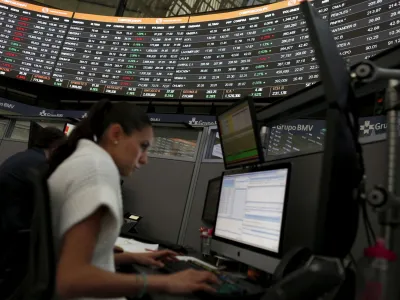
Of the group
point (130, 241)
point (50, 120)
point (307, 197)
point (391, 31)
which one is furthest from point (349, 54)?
point (50, 120)

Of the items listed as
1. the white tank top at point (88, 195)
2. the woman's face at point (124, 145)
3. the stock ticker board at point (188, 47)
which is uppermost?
the stock ticker board at point (188, 47)

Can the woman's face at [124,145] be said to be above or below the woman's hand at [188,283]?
above

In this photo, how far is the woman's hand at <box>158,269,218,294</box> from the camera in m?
0.72

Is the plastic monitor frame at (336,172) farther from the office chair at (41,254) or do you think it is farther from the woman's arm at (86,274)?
the office chair at (41,254)

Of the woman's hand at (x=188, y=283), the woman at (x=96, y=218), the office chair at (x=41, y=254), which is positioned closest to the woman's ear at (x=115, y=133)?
the woman at (x=96, y=218)

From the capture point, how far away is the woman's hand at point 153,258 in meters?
1.11

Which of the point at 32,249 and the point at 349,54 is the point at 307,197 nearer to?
the point at 32,249

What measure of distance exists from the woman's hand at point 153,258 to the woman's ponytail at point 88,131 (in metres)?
0.41

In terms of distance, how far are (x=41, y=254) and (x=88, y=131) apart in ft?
1.18

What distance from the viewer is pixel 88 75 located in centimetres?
381

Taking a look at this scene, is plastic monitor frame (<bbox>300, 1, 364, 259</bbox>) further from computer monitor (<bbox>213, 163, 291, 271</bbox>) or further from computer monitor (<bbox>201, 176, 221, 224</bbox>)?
computer monitor (<bbox>201, 176, 221, 224</bbox>)

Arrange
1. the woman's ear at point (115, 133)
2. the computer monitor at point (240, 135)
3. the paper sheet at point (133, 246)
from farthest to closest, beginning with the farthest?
the paper sheet at point (133, 246)
the computer monitor at point (240, 135)
the woman's ear at point (115, 133)

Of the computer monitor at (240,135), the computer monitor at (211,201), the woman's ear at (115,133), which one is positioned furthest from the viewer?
the computer monitor at (211,201)

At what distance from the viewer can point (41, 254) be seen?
655 millimetres
